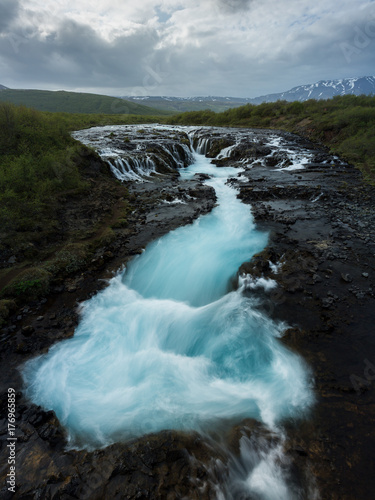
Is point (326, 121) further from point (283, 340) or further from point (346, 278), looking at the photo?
point (283, 340)

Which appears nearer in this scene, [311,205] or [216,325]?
[216,325]

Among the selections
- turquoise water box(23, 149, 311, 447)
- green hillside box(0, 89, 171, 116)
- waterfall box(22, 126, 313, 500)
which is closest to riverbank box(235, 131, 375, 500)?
waterfall box(22, 126, 313, 500)

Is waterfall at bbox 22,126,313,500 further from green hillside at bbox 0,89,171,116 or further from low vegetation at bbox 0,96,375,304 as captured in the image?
green hillside at bbox 0,89,171,116

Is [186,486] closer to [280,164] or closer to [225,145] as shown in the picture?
[280,164]

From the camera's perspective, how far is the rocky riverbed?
17.3 ft

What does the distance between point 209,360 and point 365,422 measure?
4672 millimetres

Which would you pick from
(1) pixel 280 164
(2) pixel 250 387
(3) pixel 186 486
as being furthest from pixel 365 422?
(1) pixel 280 164

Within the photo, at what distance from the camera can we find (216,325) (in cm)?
988

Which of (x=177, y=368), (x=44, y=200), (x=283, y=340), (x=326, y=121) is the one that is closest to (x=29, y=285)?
(x=177, y=368)

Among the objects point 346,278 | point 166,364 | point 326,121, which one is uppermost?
point 326,121

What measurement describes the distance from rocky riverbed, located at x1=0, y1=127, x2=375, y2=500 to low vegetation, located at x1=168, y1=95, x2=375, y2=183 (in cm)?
1360

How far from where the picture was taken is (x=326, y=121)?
142 ft

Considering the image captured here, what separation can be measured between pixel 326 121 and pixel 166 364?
5204 cm

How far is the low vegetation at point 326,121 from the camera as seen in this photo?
3106 centimetres
